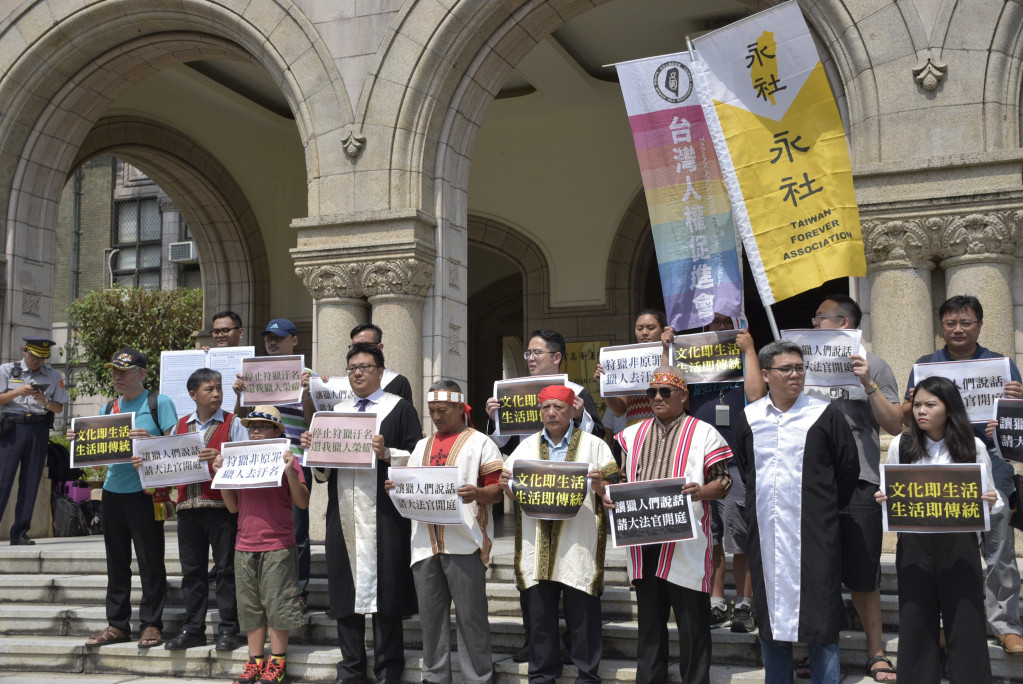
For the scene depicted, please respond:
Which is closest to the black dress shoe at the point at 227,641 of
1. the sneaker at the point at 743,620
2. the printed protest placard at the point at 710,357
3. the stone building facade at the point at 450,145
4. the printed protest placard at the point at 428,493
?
the printed protest placard at the point at 428,493

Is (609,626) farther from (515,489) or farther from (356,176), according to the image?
(356,176)

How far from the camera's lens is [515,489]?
5.70m

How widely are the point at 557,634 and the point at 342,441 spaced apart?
1.66m

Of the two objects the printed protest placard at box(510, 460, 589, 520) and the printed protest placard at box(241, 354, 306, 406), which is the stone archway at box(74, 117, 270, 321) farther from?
the printed protest placard at box(510, 460, 589, 520)

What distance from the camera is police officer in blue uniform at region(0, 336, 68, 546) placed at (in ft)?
29.8

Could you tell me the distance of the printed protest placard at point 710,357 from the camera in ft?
20.2

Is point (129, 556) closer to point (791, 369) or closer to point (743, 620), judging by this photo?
point (743, 620)

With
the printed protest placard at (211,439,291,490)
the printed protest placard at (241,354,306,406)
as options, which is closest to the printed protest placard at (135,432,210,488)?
the printed protest placard at (211,439,291,490)

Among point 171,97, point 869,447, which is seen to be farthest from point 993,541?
point 171,97

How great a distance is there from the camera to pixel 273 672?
20.4ft

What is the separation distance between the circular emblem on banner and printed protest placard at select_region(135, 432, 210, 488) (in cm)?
385

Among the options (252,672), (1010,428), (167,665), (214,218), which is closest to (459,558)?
(252,672)

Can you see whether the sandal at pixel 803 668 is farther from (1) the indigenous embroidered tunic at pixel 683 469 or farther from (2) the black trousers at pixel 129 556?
(2) the black trousers at pixel 129 556

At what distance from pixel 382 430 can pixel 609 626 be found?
182cm
